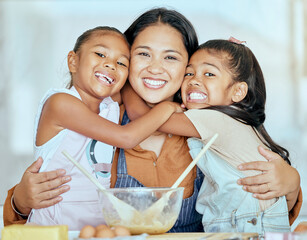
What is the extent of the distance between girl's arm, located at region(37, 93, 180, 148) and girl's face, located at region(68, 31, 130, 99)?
5.4 inches

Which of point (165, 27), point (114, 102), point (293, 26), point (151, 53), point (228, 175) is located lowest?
point (228, 175)

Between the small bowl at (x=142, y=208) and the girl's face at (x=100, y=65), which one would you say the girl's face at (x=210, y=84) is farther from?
the small bowl at (x=142, y=208)

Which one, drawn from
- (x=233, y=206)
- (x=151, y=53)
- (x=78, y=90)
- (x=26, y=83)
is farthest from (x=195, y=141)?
(x=26, y=83)

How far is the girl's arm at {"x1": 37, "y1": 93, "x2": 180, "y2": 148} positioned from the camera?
5.09 feet

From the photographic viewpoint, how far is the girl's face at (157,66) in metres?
1.74

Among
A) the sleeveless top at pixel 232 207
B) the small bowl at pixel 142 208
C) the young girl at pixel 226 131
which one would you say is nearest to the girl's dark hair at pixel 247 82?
the young girl at pixel 226 131

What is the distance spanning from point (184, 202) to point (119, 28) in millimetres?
2589

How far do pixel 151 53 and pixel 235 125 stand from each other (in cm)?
43

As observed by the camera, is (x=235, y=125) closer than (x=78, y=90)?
Yes

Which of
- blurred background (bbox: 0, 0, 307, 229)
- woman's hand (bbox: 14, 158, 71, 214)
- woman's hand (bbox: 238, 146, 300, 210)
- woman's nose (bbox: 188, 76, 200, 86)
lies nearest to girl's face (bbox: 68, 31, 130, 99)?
woman's nose (bbox: 188, 76, 200, 86)

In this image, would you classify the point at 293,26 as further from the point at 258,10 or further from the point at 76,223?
the point at 76,223

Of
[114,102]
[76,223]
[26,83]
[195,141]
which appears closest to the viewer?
[76,223]

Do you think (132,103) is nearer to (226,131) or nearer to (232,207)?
(226,131)

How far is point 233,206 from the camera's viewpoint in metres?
1.60
